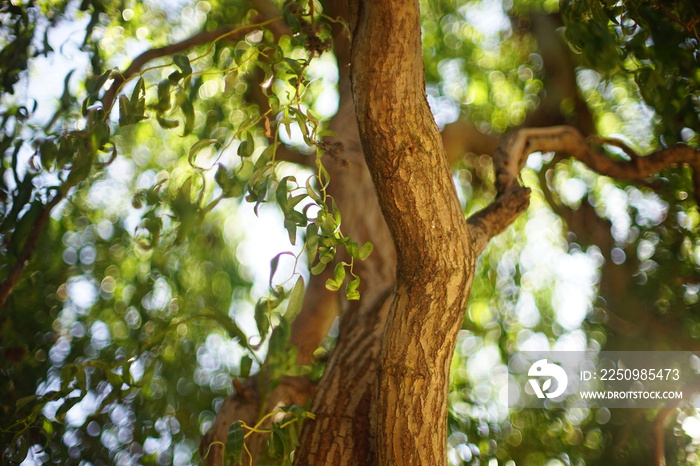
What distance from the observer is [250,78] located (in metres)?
2.99

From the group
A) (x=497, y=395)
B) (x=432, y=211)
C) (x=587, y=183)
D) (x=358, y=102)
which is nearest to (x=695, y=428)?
(x=497, y=395)

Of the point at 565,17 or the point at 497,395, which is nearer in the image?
the point at 565,17

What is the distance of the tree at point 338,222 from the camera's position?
133cm

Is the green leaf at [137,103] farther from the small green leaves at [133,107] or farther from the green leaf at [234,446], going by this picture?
the green leaf at [234,446]

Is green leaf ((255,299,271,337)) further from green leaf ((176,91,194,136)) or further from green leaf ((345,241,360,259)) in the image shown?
green leaf ((176,91,194,136))

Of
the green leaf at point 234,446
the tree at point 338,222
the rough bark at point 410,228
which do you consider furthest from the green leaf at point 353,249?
the green leaf at point 234,446

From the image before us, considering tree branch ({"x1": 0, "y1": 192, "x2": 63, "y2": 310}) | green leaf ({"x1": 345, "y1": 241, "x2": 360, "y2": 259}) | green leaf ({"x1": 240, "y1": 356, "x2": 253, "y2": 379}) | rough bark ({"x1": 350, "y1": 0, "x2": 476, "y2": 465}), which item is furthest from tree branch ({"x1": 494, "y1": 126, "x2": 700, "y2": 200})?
tree branch ({"x1": 0, "y1": 192, "x2": 63, "y2": 310})

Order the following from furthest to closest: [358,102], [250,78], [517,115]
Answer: [517,115] < [250,78] < [358,102]

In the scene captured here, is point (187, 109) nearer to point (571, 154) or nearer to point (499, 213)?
point (499, 213)

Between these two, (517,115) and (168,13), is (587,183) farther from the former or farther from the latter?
(168,13)

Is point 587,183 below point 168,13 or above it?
below

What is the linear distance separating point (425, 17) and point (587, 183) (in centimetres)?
126

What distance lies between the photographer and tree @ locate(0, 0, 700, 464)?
4.37 ft

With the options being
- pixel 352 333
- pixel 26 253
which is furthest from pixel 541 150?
pixel 26 253
